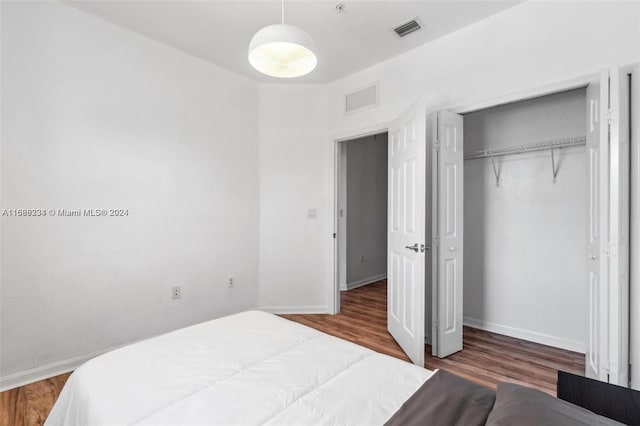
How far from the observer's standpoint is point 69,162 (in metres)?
2.40

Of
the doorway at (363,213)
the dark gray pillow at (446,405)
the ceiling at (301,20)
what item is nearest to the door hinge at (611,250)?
the dark gray pillow at (446,405)

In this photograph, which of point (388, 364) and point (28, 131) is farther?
point (28, 131)

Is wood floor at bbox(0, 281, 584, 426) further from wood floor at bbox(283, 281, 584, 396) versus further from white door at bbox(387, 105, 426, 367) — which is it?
white door at bbox(387, 105, 426, 367)

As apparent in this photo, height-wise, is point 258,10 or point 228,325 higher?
point 258,10

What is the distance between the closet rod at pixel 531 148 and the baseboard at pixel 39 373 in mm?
4000

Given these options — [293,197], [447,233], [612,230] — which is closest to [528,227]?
[447,233]

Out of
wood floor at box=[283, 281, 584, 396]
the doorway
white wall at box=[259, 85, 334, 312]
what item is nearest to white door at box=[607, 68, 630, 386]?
wood floor at box=[283, 281, 584, 396]

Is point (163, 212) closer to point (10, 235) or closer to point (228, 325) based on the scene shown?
point (10, 235)

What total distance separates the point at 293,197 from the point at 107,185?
1.90m

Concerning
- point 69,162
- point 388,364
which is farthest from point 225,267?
point 388,364

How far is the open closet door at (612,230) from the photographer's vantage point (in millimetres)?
1777

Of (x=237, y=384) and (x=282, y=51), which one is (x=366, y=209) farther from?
(x=237, y=384)

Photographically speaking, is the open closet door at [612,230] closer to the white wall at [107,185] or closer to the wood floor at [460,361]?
the wood floor at [460,361]

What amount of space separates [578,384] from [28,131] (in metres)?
3.48
